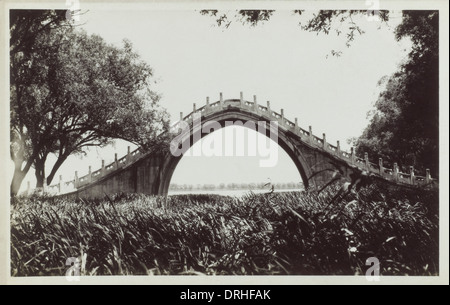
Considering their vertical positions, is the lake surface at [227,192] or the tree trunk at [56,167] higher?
the tree trunk at [56,167]

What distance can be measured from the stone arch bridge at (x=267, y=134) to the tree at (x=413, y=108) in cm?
24

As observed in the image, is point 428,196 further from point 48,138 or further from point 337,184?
point 48,138

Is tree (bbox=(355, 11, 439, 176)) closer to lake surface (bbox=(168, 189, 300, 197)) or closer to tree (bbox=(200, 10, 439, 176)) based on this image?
tree (bbox=(200, 10, 439, 176))

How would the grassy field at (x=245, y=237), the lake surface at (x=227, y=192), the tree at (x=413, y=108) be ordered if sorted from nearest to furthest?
the grassy field at (x=245, y=237)
the tree at (x=413, y=108)
the lake surface at (x=227, y=192)

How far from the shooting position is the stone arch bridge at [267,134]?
20.5 feet

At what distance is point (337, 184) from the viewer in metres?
6.15

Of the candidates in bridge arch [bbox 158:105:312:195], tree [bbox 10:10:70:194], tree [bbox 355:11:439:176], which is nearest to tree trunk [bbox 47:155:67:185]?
tree [bbox 10:10:70:194]

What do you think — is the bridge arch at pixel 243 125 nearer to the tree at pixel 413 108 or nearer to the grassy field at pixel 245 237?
the grassy field at pixel 245 237

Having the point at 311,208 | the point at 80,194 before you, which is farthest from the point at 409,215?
the point at 80,194

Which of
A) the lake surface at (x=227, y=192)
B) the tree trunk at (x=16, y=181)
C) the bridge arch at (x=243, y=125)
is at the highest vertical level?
the bridge arch at (x=243, y=125)

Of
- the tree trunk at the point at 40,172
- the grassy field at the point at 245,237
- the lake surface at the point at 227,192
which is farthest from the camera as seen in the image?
the tree trunk at the point at 40,172

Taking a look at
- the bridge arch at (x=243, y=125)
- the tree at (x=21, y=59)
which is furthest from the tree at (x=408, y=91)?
the tree at (x=21, y=59)

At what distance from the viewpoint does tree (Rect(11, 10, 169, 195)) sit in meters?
6.24

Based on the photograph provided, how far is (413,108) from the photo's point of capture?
614cm
